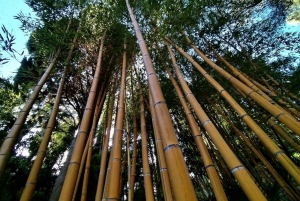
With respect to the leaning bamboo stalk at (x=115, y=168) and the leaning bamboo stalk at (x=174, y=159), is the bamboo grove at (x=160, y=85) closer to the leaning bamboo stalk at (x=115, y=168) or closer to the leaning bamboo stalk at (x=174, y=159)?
the leaning bamboo stalk at (x=115, y=168)

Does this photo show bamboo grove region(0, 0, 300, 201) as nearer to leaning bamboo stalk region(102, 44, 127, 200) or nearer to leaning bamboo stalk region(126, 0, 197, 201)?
leaning bamboo stalk region(102, 44, 127, 200)

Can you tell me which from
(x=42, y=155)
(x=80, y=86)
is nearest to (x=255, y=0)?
(x=80, y=86)

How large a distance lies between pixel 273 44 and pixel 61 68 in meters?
3.99

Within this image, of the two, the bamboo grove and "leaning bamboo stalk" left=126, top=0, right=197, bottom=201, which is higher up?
the bamboo grove

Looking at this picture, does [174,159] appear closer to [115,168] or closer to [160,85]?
[115,168]

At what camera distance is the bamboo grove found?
1.75m

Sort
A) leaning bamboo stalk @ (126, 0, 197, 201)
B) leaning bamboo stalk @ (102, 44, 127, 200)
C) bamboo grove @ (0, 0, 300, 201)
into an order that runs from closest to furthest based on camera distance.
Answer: leaning bamboo stalk @ (126, 0, 197, 201) → leaning bamboo stalk @ (102, 44, 127, 200) → bamboo grove @ (0, 0, 300, 201)

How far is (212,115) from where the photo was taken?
A: 3066 mm

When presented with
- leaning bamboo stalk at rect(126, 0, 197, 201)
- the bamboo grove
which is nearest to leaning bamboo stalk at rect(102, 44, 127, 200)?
the bamboo grove

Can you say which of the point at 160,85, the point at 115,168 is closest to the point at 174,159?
the point at 115,168

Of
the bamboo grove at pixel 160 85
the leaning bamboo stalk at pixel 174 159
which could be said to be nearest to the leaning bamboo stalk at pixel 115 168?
the bamboo grove at pixel 160 85

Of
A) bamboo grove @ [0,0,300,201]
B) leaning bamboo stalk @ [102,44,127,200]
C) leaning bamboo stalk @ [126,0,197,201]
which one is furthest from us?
bamboo grove @ [0,0,300,201]

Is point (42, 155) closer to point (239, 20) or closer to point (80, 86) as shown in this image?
point (80, 86)

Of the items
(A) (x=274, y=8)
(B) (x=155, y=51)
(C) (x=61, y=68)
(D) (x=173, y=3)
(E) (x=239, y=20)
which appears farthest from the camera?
(A) (x=274, y=8)
